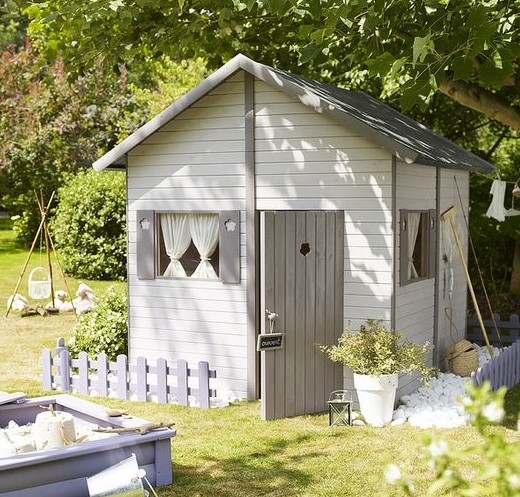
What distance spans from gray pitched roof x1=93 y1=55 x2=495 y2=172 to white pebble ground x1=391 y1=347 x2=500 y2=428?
9.72 feet

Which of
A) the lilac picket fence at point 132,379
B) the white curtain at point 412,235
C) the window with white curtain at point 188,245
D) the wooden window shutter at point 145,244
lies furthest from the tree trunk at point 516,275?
the wooden window shutter at point 145,244

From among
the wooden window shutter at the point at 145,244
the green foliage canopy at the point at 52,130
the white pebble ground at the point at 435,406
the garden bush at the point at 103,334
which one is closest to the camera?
the white pebble ground at the point at 435,406

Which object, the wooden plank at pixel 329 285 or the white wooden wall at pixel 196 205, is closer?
the wooden plank at pixel 329 285

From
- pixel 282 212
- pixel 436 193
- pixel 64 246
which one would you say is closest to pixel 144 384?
pixel 282 212

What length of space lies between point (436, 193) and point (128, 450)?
6.80m

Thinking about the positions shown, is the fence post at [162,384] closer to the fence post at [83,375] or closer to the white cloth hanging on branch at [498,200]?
the fence post at [83,375]

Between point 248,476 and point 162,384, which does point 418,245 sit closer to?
point 162,384

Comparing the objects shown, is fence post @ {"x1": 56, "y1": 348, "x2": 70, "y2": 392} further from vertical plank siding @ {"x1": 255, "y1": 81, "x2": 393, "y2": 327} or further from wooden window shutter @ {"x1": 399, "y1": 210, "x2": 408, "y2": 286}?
wooden window shutter @ {"x1": 399, "y1": 210, "x2": 408, "y2": 286}

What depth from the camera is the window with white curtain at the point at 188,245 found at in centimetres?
1141

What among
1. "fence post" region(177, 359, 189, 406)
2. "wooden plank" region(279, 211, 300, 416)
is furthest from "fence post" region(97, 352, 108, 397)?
"wooden plank" region(279, 211, 300, 416)

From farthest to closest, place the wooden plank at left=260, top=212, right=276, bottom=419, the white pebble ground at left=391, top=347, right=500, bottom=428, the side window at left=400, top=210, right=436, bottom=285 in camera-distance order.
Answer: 1. the side window at left=400, top=210, right=436, bottom=285
2. the wooden plank at left=260, top=212, right=276, bottom=419
3. the white pebble ground at left=391, top=347, right=500, bottom=428

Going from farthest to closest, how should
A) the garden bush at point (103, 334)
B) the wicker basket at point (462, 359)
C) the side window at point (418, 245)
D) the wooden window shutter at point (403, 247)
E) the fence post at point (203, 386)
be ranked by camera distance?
1. the garden bush at point (103, 334)
2. the wicker basket at point (462, 359)
3. the side window at point (418, 245)
4. the wooden window shutter at point (403, 247)
5. the fence post at point (203, 386)

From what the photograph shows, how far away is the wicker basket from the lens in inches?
477

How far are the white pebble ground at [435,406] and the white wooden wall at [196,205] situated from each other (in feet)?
7.18
